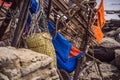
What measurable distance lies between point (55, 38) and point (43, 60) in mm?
2107

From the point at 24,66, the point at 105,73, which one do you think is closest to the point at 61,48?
the point at 24,66

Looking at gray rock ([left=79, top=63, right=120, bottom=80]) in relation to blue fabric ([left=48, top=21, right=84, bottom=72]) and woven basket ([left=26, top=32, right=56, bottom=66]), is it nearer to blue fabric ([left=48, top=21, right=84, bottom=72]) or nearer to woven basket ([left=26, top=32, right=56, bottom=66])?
blue fabric ([left=48, top=21, right=84, bottom=72])

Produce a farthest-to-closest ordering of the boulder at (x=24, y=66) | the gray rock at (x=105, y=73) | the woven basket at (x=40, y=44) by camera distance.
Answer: the gray rock at (x=105, y=73)
the woven basket at (x=40, y=44)
the boulder at (x=24, y=66)

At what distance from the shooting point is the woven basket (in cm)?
523

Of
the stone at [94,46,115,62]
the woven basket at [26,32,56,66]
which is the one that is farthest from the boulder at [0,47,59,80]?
the stone at [94,46,115,62]

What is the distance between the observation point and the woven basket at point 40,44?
5.23 m

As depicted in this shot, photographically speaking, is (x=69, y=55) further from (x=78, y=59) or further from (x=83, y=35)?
(x=83, y=35)

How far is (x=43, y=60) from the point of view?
14.6ft

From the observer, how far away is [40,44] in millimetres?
5262

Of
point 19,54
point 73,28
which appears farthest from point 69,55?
point 19,54

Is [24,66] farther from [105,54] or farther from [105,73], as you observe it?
[105,54]

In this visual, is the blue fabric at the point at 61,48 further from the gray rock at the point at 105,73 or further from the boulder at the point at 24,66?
the gray rock at the point at 105,73

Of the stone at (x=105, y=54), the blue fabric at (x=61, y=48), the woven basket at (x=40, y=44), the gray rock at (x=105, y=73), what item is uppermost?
the woven basket at (x=40, y=44)

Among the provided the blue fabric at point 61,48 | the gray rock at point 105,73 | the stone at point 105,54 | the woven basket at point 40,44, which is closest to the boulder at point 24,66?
the woven basket at point 40,44
